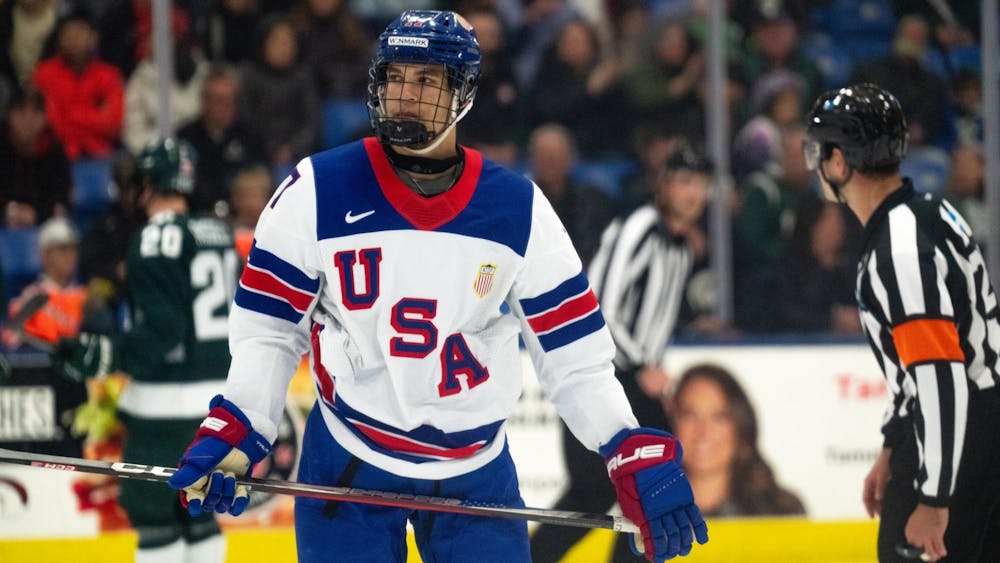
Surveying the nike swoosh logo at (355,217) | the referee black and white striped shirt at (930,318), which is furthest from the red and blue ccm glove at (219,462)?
the referee black and white striped shirt at (930,318)

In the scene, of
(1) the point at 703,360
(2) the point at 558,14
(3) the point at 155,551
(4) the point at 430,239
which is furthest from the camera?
(2) the point at 558,14

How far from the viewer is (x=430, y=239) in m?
2.21

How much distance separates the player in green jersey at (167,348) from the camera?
3482 millimetres

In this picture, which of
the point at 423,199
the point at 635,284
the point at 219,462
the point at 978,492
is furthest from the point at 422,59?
the point at 635,284

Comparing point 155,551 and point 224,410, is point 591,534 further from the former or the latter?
point 224,410

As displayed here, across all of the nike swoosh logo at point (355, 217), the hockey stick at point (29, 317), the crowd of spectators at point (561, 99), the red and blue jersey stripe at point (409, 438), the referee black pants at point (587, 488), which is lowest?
the referee black pants at point (587, 488)

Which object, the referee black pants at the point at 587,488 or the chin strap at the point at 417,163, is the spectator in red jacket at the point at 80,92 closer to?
the referee black pants at the point at 587,488

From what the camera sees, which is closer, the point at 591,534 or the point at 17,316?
the point at 17,316

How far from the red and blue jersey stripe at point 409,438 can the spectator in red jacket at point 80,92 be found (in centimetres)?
400

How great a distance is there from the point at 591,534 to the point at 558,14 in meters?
2.86

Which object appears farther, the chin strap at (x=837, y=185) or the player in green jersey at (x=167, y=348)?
the player in green jersey at (x=167, y=348)

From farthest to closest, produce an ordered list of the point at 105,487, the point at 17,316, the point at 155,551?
the point at 105,487 < the point at 17,316 < the point at 155,551

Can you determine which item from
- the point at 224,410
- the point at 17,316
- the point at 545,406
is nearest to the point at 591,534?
the point at 545,406

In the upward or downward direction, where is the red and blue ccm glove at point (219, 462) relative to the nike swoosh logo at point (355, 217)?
downward
